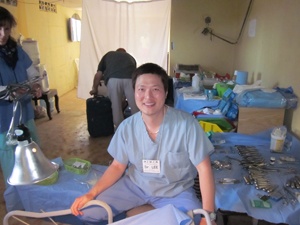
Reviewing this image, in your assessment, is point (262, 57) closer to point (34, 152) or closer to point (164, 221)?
point (164, 221)

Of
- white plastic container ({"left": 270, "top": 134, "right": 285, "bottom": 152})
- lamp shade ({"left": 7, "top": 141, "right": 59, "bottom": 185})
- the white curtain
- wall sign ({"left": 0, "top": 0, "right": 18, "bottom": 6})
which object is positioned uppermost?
wall sign ({"left": 0, "top": 0, "right": 18, "bottom": 6})

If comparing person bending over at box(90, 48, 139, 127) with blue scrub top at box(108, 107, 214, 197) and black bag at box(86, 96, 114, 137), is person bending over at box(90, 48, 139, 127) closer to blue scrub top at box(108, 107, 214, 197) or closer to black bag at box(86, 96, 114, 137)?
black bag at box(86, 96, 114, 137)

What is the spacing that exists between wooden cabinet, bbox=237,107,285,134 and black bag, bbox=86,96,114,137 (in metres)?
1.77

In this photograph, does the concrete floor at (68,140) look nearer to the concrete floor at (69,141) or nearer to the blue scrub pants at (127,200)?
the concrete floor at (69,141)


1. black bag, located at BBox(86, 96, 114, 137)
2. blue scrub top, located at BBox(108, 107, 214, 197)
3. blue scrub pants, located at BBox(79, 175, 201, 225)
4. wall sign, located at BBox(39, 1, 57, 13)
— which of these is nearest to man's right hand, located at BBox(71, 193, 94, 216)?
blue scrub pants, located at BBox(79, 175, 201, 225)

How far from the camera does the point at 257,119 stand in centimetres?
188

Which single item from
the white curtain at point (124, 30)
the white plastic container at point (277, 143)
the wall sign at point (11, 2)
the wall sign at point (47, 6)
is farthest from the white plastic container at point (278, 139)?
the wall sign at point (47, 6)

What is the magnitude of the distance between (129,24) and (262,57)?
2.34 metres

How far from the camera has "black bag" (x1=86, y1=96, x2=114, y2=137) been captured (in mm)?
3131

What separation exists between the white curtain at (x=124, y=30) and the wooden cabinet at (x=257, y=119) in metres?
2.64

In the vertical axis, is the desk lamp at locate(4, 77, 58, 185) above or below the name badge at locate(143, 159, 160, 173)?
above

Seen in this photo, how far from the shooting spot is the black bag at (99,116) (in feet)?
10.3

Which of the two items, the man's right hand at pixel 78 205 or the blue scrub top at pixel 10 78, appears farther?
the blue scrub top at pixel 10 78

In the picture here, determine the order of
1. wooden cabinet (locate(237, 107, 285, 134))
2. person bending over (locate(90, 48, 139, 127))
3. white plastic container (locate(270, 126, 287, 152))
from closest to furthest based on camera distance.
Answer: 1. white plastic container (locate(270, 126, 287, 152))
2. wooden cabinet (locate(237, 107, 285, 134))
3. person bending over (locate(90, 48, 139, 127))
